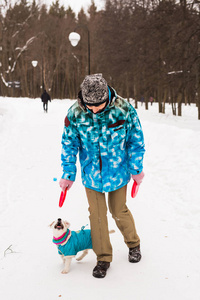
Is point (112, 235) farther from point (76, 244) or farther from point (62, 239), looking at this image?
point (62, 239)

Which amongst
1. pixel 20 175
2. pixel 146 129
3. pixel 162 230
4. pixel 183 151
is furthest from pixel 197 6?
pixel 162 230

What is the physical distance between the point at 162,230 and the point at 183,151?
12.9 feet

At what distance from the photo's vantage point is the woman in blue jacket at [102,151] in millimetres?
2652

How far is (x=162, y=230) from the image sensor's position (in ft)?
12.7

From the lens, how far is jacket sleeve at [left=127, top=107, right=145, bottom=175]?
2788 millimetres

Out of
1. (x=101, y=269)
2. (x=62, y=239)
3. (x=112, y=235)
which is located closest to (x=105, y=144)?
(x=62, y=239)

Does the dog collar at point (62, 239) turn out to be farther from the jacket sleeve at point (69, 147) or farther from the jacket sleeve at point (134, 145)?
the jacket sleeve at point (134, 145)

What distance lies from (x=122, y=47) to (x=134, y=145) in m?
17.9

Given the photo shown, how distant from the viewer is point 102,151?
2.72m

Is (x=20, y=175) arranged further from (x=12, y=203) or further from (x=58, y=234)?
(x=58, y=234)

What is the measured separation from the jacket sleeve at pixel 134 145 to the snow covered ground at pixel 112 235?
42.2 inches

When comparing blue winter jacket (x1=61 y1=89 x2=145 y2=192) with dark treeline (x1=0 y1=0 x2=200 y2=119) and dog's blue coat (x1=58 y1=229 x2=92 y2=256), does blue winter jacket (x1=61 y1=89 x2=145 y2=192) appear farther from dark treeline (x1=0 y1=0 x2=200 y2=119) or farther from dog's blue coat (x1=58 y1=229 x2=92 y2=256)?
dark treeline (x1=0 y1=0 x2=200 y2=119)

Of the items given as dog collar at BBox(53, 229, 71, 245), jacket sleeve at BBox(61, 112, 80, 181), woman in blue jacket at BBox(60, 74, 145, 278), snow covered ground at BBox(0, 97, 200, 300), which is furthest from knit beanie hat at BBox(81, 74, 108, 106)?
snow covered ground at BBox(0, 97, 200, 300)

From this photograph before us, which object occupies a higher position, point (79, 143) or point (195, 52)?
point (195, 52)
